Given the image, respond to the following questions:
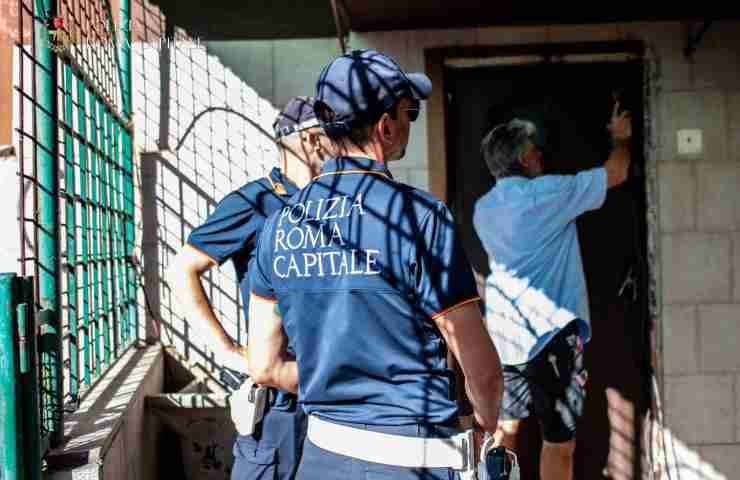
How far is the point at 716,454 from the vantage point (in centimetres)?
354

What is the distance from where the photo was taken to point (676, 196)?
3.53 meters

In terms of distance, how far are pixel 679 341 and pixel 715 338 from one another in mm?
176

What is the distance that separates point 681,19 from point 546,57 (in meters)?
0.64

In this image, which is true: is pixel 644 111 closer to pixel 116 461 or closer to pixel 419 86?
pixel 419 86

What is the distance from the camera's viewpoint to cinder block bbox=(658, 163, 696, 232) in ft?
11.6

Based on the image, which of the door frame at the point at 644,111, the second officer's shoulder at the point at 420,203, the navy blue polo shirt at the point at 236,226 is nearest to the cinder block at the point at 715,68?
the door frame at the point at 644,111

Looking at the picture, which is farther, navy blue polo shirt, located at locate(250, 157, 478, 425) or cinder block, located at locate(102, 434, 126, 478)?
cinder block, located at locate(102, 434, 126, 478)

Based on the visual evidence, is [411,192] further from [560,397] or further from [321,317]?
[560,397]

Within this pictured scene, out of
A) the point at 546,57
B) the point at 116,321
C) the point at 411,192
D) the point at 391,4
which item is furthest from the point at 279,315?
the point at 546,57

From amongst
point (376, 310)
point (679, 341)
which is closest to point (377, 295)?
point (376, 310)

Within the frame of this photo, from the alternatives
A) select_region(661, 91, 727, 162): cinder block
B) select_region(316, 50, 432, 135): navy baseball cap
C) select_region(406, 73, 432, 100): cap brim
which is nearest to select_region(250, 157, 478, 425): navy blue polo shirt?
select_region(316, 50, 432, 135): navy baseball cap

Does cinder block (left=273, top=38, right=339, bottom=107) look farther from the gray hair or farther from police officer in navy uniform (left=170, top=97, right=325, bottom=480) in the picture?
police officer in navy uniform (left=170, top=97, right=325, bottom=480)

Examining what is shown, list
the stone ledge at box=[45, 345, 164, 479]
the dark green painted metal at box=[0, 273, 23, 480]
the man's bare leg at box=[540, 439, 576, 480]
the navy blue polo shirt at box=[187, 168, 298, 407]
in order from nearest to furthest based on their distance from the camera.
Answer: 1. the dark green painted metal at box=[0, 273, 23, 480]
2. the stone ledge at box=[45, 345, 164, 479]
3. the navy blue polo shirt at box=[187, 168, 298, 407]
4. the man's bare leg at box=[540, 439, 576, 480]

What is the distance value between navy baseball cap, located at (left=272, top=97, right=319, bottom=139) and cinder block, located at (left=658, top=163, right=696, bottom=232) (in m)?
1.95
